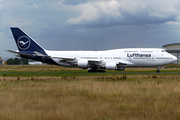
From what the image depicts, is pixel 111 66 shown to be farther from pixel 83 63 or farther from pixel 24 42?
pixel 24 42

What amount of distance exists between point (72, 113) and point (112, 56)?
30523mm

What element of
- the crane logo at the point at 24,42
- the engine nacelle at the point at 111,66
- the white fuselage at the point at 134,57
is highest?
the crane logo at the point at 24,42

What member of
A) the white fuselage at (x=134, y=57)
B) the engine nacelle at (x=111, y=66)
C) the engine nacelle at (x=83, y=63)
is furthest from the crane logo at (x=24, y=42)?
the engine nacelle at (x=111, y=66)

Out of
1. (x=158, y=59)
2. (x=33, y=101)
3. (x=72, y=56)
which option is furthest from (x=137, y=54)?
(x=33, y=101)

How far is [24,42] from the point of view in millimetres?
39625

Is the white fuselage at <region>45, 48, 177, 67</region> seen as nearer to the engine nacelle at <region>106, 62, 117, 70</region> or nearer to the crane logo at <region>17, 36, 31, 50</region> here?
the engine nacelle at <region>106, 62, 117, 70</region>

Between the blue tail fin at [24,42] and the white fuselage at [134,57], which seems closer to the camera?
the white fuselage at [134,57]

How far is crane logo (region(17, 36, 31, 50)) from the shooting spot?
130 ft

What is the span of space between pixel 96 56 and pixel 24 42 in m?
13.6

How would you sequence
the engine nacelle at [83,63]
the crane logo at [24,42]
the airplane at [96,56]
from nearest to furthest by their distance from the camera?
1. the engine nacelle at [83,63]
2. the airplane at [96,56]
3. the crane logo at [24,42]

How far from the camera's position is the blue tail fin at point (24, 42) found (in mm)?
39375

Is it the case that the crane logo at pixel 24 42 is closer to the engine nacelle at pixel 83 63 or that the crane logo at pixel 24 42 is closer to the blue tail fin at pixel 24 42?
the blue tail fin at pixel 24 42

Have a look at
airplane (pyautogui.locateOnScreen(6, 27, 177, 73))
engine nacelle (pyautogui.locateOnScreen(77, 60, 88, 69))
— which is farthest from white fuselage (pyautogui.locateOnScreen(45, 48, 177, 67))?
engine nacelle (pyautogui.locateOnScreen(77, 60, 88, 69))

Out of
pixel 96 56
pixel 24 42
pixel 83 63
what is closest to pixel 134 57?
pixel 96 56
